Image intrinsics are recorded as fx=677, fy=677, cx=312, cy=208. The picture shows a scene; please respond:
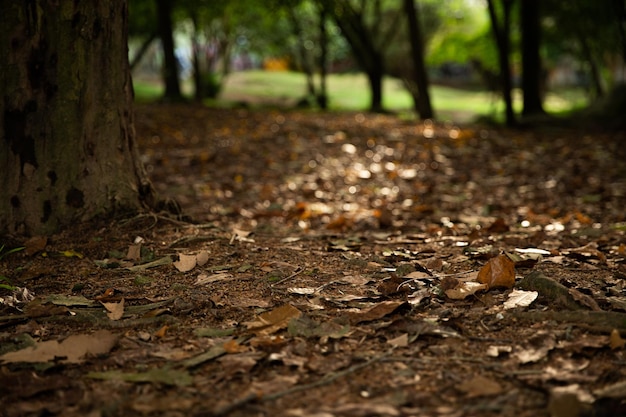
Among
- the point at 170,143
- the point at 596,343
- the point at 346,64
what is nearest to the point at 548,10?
Answer: the point at 170,143

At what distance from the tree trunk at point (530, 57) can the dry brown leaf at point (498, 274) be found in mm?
11942

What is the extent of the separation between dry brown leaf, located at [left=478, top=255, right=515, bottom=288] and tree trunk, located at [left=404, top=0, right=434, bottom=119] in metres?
11.6

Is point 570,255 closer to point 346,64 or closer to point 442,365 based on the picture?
point 442,365

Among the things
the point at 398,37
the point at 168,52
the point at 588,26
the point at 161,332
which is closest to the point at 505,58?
the point at 588,26

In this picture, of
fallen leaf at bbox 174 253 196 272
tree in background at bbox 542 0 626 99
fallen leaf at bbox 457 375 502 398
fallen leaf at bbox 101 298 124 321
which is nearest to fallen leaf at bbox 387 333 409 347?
fallen leaf at bbox 457 375 502 398

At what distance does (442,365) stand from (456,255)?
4.59 feet

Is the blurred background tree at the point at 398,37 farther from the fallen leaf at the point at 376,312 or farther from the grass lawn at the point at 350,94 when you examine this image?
Answer: the fallen leaf at the point at 376,312

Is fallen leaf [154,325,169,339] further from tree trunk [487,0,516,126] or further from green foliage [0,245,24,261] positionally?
tree trunk [487,0,516,126]

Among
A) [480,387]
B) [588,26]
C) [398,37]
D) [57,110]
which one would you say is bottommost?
[480,387]

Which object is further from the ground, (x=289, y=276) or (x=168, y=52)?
(x=168, y=52)

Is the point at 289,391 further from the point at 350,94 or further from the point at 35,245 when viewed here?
the point at 350,94

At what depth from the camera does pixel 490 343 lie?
2320 mm

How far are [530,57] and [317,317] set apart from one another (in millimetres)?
13168

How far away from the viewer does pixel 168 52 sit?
54.6ft
